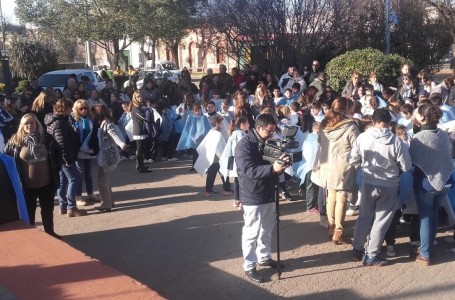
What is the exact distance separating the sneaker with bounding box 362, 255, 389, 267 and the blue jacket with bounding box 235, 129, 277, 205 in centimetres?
133

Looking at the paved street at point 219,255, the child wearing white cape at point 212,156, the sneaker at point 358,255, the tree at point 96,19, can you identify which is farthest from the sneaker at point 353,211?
the tree at point 96,19

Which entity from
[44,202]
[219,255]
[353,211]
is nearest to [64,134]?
[44,202]

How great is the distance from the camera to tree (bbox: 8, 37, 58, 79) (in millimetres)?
30219

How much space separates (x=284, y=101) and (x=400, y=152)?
626cm

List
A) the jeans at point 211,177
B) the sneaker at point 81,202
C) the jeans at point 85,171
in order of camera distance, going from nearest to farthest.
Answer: the jeans at point 85,171 < the sneaker at point 81,202 < the jeans at point 211,177

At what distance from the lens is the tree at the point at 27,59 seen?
3022 cm

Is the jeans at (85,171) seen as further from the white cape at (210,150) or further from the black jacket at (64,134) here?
the white cape at (210,150)

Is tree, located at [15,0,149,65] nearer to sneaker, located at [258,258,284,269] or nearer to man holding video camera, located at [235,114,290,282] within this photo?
man holding video camera, located at [235,114,290,282]

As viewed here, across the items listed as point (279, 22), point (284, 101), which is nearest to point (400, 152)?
point (284, 101)

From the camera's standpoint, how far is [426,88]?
1171 centimetres

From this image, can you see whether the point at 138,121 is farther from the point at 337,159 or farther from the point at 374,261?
the point at 374,261

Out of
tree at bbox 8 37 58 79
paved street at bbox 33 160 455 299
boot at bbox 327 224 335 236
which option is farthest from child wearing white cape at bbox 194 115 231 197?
tree at bbox 8 37 58 79

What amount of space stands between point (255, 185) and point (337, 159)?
128cm

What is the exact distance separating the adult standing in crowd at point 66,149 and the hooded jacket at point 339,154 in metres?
3.55
